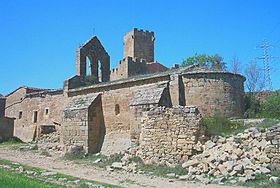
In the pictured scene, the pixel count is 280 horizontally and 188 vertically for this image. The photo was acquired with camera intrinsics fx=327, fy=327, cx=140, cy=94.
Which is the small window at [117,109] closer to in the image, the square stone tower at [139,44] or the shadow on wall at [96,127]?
the shadow on wall at [96,127]

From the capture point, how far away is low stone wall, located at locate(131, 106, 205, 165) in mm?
12664

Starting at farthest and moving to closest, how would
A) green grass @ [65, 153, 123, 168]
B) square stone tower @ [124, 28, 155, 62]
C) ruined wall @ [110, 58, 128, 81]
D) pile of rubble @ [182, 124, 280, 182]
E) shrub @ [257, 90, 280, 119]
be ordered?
square stone tower @ [124, 28, 155, 62], ruined wall @ [110, 58, 128, 81], shrub @ [257, 90, 280, 119], green grass @ [65, 153, 123, 168], pile of rubble @ [182, 124, 280, 182]

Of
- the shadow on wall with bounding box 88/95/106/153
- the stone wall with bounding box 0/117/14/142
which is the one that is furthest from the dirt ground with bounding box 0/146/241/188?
the stone wall with bounding box 0/117/14/142

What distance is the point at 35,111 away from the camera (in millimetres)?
27172

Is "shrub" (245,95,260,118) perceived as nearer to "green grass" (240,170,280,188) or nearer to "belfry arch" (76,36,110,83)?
"green grass" (240,170,280,188)

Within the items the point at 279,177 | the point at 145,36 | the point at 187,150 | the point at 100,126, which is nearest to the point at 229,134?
the point at 187,150

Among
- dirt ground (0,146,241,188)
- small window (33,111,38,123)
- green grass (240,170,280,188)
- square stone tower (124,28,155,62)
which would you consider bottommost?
dirt ground (0,146,241,188)

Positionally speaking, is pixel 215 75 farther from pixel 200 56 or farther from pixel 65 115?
pixel 200 56

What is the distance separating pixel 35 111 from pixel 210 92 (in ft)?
53.9

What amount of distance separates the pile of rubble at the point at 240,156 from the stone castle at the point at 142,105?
2.83 feet

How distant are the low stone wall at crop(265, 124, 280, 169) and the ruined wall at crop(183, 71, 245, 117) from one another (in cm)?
532

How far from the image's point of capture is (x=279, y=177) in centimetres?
970

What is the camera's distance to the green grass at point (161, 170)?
1178 cm

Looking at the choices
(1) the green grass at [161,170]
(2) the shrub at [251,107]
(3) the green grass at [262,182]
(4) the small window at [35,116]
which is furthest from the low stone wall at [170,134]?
(4) the small window at [35,116]
